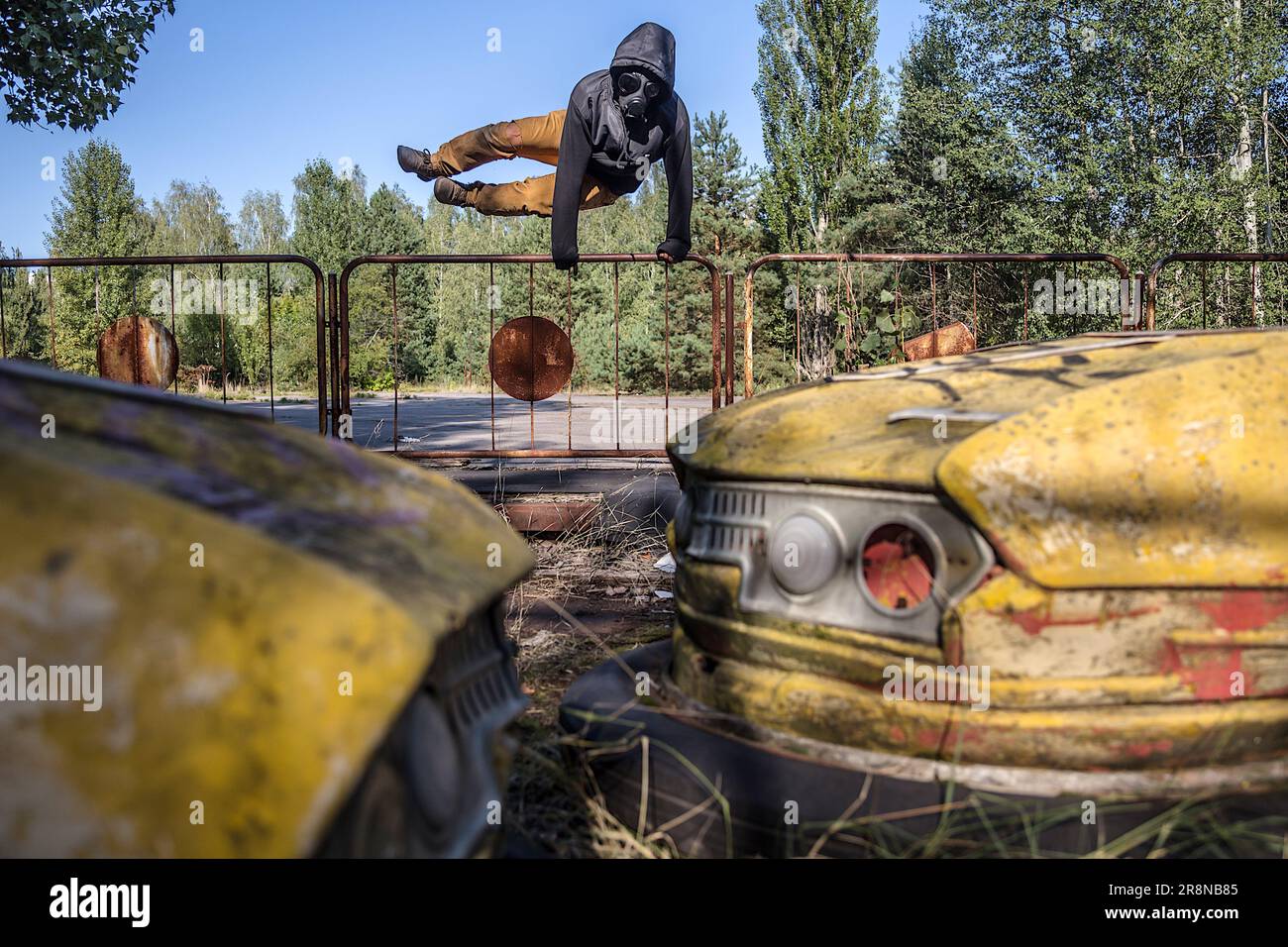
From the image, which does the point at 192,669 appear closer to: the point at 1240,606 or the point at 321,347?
the point at 1240,606

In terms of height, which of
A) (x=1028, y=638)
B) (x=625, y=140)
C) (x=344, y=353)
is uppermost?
(x=625, y=140)

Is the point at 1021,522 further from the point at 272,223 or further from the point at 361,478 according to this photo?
the point at 272,223

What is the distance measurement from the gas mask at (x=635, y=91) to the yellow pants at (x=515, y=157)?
58cm

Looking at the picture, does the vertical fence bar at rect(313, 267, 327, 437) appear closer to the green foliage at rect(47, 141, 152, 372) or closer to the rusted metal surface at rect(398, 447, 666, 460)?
the rusted metal surface at rect(398, 447, 666, 460)

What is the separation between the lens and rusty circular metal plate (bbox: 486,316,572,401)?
5.43 meters

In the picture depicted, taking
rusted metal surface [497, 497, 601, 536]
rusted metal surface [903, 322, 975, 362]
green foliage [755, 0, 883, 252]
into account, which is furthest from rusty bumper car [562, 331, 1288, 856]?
green foliage [755, 0, 883, 252]

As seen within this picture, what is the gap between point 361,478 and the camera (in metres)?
1.11

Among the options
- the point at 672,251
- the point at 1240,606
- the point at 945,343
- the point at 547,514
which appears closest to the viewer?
the point at 1240,606

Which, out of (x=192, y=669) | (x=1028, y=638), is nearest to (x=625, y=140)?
(x=1028, y=638)

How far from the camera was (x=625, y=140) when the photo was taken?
4770 millimetres

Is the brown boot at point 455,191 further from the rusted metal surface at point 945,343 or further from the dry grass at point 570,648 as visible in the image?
the rusted metal surface at point 945,343

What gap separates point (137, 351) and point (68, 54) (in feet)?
24.8

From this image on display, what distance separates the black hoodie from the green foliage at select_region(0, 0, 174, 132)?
8679mm
